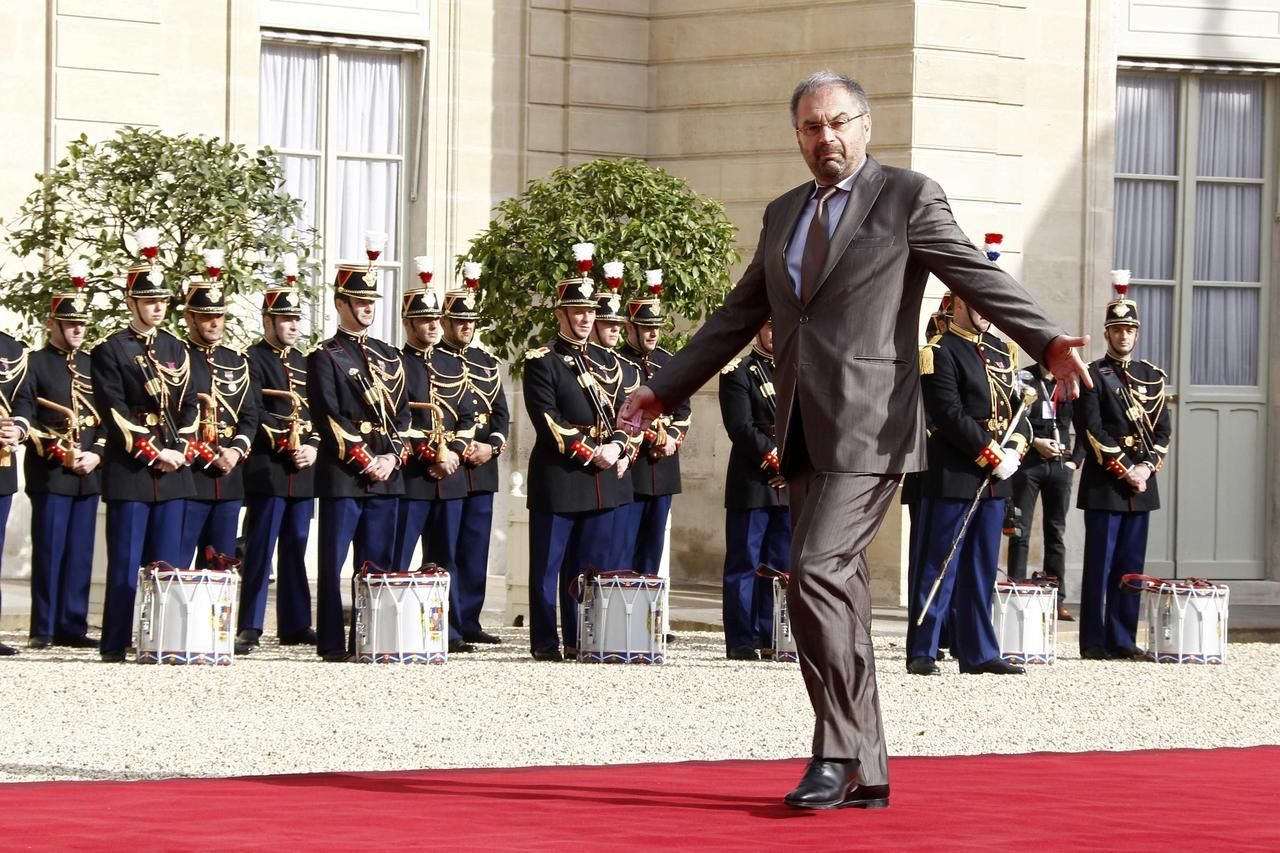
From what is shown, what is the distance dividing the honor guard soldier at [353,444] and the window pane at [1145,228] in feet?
24.6

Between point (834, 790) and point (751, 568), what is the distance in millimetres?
6268

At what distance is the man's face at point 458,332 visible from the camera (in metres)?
12.3

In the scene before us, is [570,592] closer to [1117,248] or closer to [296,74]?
[296,74]

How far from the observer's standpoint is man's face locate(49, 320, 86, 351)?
11828mm

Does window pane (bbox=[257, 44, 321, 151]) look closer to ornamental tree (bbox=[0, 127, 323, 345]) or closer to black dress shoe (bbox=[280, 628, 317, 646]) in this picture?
ornamental tree (bbox=[0, 127, 323, 345])

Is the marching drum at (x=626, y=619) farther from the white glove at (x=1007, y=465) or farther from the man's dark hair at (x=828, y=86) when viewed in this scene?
the man's dark hair at (x=828, y=86)

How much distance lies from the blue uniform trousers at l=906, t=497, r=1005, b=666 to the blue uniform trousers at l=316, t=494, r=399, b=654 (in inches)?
95.7

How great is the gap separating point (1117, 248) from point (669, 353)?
5293 millimetres

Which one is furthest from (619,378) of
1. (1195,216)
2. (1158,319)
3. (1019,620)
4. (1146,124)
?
(1195,216)

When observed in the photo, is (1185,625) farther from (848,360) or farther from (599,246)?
(848,360)

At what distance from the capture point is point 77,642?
38.2 ft

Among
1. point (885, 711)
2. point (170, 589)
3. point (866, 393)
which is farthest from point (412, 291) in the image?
point (866, 393)

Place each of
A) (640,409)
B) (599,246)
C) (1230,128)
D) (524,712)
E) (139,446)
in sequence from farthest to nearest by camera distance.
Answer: (1230,128) < (599,246) < (139,446) < (524,712) < (640,409)

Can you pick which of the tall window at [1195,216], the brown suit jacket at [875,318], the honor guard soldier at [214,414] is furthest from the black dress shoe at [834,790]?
the tall window at [1195,216]
